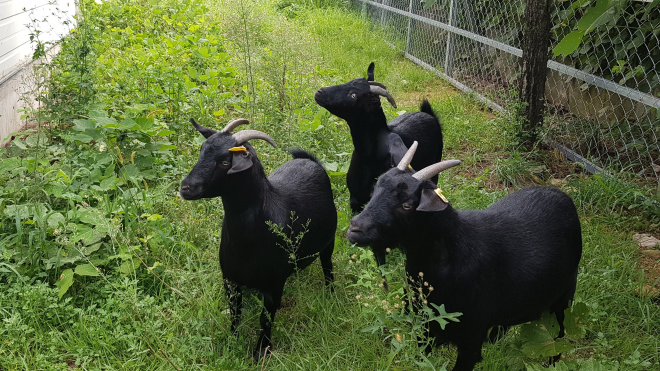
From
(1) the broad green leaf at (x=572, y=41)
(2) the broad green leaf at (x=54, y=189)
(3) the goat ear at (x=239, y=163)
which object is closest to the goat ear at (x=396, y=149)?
(3) the goat ear at (x=239, y=163)

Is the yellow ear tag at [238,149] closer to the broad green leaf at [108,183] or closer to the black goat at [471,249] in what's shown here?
the black goat at [471,249]

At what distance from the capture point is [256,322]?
126 inches

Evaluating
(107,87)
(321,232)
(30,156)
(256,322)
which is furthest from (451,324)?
(107,87)

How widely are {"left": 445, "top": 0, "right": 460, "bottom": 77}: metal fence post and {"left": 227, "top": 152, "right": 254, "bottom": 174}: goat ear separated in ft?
21.1

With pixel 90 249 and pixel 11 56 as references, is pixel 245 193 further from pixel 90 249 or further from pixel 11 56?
pixel 11 56

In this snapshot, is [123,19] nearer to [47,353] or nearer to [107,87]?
[107,87]

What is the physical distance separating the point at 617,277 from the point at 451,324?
1.75 metres

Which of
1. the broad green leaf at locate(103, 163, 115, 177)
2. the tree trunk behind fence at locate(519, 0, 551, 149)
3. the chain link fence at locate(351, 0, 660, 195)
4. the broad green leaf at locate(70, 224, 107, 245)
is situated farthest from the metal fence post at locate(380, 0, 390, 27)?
the broad green leaf at locate(70, 224, 107, 245)

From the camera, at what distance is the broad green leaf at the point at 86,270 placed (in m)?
3.19

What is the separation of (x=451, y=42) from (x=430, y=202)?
6.64 m

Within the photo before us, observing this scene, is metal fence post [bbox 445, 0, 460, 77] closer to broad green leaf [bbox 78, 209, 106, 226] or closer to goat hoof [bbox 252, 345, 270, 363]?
broad green leaf [bbox 78, 209, 106, 226]

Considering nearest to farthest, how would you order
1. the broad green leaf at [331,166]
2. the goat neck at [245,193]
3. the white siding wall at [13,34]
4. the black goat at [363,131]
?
the goat neck at [245,193] < the black goat at [363,131] < the broad green leaf at [331,166] < the white siding wall at [13,34]

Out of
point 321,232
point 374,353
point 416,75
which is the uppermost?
point 321,232

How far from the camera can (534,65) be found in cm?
536
